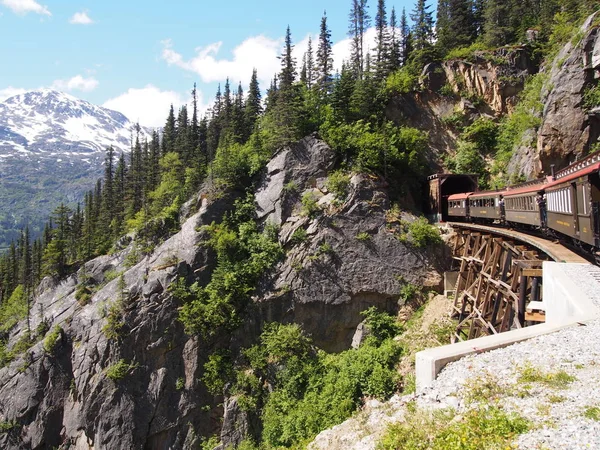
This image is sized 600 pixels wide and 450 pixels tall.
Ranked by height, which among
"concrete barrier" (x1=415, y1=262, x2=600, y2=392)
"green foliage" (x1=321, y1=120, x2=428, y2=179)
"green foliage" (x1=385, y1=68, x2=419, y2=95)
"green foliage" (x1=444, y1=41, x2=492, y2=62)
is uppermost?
"green foliage" (x1=444, y1=41, x2=492, y2=62)

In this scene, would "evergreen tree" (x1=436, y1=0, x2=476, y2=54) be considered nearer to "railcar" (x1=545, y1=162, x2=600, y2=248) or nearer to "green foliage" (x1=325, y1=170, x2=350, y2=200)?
"green foliage" (x1=325, y1=170, x2=350, y2=200)

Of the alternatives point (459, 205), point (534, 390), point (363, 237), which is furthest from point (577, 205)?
point (459, 205)

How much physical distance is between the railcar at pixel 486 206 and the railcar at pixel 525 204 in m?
0.63

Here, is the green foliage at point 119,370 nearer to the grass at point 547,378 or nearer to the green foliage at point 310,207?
the green foliage at point 310,207

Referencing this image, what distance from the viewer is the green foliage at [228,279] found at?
2578 cm

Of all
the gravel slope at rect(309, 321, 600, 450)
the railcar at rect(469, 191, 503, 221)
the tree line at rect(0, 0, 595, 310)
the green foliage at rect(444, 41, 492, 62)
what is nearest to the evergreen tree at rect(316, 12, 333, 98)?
the tree line at rect(0, 0, 595, 310)

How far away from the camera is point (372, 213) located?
27.5m

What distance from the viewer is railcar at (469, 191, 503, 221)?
73.4 feet

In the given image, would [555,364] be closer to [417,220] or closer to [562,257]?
[562,257]

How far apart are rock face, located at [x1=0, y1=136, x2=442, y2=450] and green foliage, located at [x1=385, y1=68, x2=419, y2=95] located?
41.1 ft

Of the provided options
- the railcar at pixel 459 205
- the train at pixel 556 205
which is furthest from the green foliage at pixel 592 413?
the railcar at pixel 459 205

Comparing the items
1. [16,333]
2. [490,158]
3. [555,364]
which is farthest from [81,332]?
[490,158]

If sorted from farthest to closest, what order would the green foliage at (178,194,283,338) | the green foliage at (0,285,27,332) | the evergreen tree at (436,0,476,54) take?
the evergreen tree at (436,0,476,54) → the green foliage at (0,285,27,332) → the green foliage at (178,194,283,338)

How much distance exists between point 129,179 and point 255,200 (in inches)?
1752
